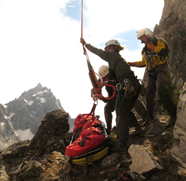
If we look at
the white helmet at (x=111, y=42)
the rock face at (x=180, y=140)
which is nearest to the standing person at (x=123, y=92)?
the white helmet at (x=111, y=42)

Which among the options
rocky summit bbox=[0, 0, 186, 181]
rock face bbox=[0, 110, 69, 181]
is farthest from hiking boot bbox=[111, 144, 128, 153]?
rock face bbox=[0, 110, 69, 181]

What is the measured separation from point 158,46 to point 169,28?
11.2 meters

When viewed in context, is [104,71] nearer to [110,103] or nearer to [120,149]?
[110,103]

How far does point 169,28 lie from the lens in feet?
52.9

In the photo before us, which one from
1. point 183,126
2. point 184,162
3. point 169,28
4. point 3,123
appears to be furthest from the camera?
point 3,123

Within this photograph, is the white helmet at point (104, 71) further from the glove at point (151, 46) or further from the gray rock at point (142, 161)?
the gray rock at point (142, 161)

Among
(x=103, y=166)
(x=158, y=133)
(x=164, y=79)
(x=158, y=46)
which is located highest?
(x=158, y=46)

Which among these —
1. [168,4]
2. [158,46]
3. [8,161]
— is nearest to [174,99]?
[158,46]

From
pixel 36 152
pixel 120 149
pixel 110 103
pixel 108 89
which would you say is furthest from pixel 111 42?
pixel 36 152

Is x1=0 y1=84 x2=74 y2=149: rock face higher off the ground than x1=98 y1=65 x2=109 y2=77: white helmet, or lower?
lower

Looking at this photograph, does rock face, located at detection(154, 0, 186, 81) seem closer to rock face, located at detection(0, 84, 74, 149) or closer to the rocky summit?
the rocky summit

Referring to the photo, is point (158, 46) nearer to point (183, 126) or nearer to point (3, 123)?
point (183, 126)

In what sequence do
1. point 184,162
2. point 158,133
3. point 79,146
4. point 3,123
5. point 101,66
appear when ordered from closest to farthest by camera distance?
point 184,162, point 79,146, point 158,133, point 101,66, point 3,123

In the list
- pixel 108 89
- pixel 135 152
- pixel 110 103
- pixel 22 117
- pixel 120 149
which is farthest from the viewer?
pixel 22 117
